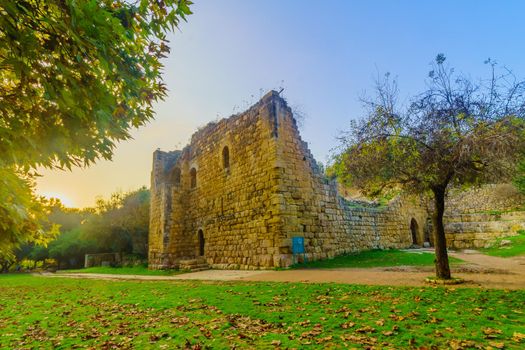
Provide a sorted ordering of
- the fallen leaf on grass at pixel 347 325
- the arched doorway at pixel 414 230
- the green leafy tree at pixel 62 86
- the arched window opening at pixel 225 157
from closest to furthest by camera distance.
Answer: the green leafy tree at pixel 62 86 < the fallen leaf on grass at pixel 347 325 < the arched window opening at pixel 225 157 < the arched doorway at pixel 414 230

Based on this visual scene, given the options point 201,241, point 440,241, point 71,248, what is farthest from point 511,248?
point 71,248

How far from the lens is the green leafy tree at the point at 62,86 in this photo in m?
2.49

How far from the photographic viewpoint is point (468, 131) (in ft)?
21.0

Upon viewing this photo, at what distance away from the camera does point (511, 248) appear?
42.6ft

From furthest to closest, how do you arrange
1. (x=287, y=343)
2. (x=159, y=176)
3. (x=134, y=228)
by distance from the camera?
(x=134, y=228), (x=159, y=176), (x=287, y=343)

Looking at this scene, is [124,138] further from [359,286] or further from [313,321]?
[359,286]

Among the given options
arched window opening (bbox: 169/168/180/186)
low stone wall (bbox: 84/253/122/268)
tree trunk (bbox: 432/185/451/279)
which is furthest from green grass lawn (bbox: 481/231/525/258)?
low stone wall (bbox: 84/253/122/268)

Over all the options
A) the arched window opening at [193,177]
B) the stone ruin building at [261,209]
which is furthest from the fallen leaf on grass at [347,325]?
the arched window opening at [193,177]

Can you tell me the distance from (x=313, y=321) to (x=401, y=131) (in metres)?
4.88

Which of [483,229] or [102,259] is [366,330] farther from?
[102,259]

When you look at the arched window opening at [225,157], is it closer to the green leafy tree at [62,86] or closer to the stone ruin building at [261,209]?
the stone ruin building at [261,209]

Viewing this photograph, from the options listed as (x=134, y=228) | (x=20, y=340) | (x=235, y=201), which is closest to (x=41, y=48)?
(x=20, y=340)

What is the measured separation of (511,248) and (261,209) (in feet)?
35.3

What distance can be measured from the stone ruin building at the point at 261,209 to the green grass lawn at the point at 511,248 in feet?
4.17
